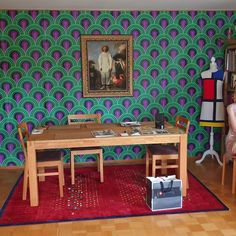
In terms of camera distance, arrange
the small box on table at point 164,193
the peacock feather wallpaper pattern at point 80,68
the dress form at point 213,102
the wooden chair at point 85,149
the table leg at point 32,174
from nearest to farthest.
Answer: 1. the small box on table at point 164,193
2. the table leg at point 32,174
3. the wooden chair at point 85,149
4. the peacock feather wallpaper pattern at point 80,68
5. the dress form at point 213,102

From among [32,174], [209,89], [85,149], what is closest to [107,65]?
[85,149]

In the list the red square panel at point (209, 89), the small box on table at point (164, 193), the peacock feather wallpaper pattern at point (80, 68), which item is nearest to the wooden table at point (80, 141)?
the small box on table at point (164, 193)

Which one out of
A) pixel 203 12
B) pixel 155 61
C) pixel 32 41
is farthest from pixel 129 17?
pixel 32 41

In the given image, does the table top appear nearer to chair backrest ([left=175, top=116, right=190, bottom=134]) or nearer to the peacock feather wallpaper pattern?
chair backrest ([left=175, top=116, right=190, bottom=134])

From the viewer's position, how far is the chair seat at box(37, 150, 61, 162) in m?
3.39

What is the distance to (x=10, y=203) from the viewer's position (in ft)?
10.9

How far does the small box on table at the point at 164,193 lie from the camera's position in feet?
9.89

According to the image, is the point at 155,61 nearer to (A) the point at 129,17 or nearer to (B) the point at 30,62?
(A) the point at 129,17

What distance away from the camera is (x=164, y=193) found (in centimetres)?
306

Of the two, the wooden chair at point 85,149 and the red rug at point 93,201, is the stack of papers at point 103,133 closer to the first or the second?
the wooden chair at point 85,149

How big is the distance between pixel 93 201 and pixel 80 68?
6.35 ft

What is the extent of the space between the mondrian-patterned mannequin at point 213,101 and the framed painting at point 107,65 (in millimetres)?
1063

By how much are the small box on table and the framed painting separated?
1.79 m

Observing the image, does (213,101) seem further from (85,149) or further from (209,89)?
(85,149)
